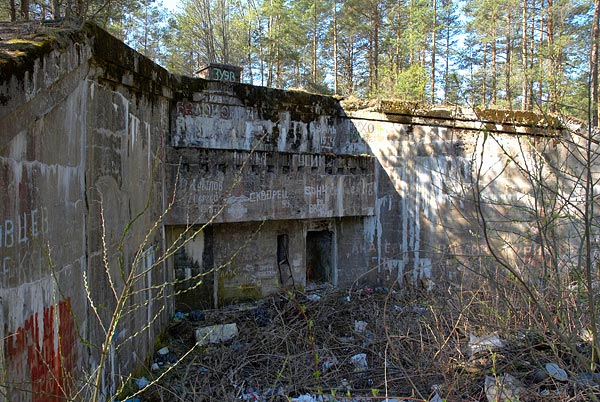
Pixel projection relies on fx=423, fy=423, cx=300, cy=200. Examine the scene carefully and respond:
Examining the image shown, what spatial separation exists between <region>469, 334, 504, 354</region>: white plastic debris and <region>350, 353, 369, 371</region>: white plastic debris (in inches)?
46.4

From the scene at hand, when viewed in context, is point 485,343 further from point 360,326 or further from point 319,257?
point 319,257

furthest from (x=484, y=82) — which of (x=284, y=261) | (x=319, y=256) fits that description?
(x=284, y=261)

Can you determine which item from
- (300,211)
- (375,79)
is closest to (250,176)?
(300,211)

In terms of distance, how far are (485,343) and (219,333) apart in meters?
3.35

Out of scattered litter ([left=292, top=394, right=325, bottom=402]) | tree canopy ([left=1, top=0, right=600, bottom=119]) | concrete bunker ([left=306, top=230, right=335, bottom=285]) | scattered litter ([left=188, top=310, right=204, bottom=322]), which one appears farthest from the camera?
tree canopy ([left=1, top=0, right=600, bottom=119])

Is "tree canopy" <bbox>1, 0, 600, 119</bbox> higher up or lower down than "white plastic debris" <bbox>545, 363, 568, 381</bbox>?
higher up

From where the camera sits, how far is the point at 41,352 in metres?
2.54

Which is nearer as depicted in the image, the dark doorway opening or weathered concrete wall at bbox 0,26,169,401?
weathered concrete wall at bbox 0,26,169,401

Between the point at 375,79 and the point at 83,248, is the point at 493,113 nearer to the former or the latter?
the point at 83,248

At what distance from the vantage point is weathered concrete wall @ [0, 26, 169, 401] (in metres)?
2.22

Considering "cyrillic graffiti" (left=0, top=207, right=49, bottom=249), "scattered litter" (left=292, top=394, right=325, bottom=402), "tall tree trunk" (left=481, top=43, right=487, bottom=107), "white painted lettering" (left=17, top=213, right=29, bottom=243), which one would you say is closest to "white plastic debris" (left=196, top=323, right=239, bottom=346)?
"scattered litter" (left=292, top=394, right=325, bottom=402)

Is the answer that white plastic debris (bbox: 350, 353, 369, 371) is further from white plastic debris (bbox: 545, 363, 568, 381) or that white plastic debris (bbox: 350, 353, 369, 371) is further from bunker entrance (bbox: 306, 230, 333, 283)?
bunker entrance (bbox: 306, 230, 333, 283)

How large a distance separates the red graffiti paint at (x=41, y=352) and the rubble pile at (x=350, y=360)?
2.10 feet

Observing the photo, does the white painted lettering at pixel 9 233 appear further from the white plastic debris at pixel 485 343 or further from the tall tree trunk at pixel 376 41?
the tall tree trunk at pixel 376 41
